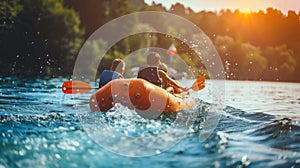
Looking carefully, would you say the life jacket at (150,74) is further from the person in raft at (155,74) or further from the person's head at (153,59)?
the person's head at (153,59)

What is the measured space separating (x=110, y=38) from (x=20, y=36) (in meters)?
10.7

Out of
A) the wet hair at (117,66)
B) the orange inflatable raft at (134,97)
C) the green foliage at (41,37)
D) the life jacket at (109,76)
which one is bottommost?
the orange inflatable raft at (134,97)

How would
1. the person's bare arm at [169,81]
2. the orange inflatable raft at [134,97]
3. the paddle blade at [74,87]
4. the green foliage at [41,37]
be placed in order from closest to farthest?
the orange inflatable raft at [134,97] → the paddle blade at [74,87] → the person's bare arm at [169,81] → the green foliage at [41,37]

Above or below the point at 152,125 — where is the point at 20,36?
above

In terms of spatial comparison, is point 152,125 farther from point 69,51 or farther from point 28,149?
point 69,51

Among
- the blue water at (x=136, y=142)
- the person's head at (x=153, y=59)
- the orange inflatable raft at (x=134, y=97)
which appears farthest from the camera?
the person's head at (x=153, y=59)

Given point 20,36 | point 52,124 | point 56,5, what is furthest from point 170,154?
point 56,5

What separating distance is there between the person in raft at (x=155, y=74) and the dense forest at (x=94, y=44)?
51.0 feet

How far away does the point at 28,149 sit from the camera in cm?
416

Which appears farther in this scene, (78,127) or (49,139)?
(78,127)

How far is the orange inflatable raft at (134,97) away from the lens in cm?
657

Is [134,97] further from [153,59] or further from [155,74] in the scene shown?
[153,59]

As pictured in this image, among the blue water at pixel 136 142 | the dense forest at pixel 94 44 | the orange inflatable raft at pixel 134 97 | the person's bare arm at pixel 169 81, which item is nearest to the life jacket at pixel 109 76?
the orange inflatable raft at pixel 134 97

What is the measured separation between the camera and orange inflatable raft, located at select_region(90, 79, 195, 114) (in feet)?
21.6
